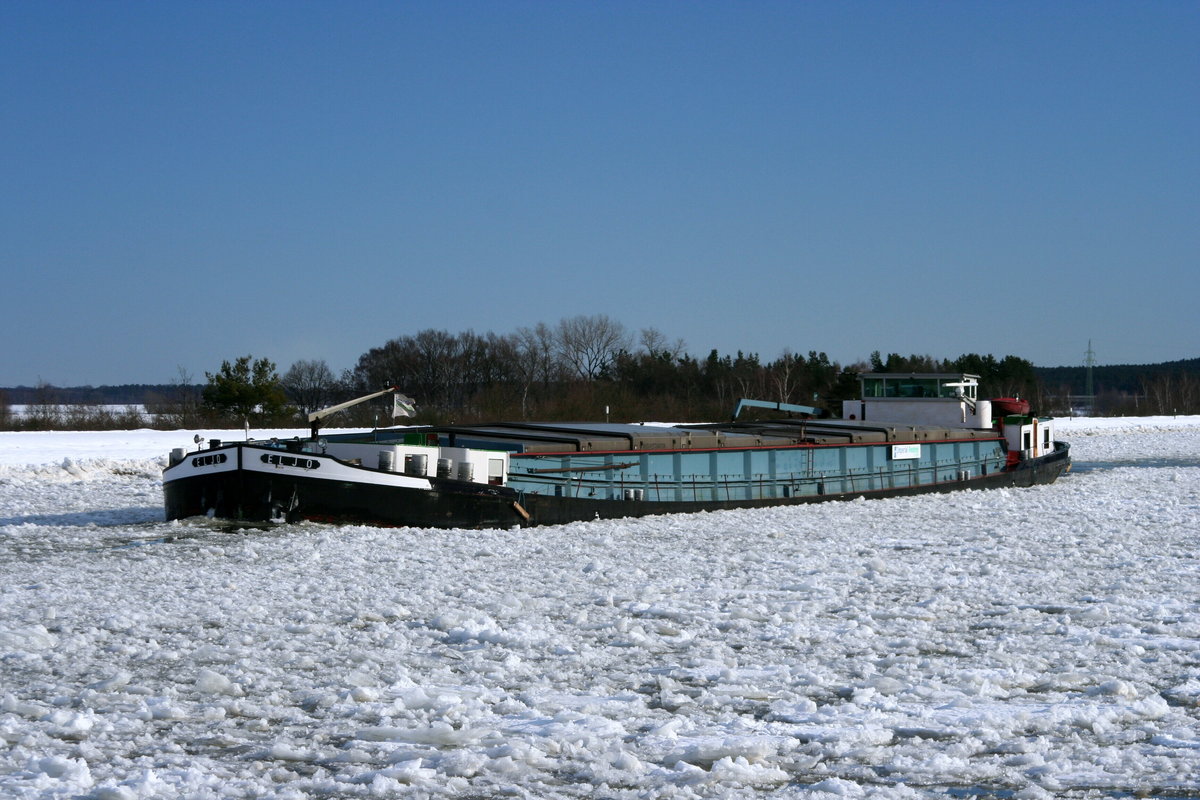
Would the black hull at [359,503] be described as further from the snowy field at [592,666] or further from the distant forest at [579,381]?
the distant forest at [579,381]

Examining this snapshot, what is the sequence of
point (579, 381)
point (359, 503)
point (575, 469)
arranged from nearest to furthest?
point (359, 503)
point (575, 469)
point (579, 381)

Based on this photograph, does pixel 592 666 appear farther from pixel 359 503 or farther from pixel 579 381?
pixel 579 381

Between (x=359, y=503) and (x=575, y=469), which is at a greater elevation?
(x=575, y=469)

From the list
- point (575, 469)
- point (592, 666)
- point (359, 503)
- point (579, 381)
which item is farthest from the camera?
point (579, 381)

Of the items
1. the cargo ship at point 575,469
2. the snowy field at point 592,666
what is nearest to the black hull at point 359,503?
the cargo ship at point 575,469

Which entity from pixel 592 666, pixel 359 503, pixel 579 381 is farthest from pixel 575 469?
pixel 579 381

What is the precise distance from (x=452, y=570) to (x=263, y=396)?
47.4 m

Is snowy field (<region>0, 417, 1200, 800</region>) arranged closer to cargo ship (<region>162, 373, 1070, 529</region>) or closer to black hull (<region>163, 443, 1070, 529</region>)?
black hull (<region>163, 443, 1070, 529</region>)

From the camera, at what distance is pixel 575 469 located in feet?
67.6

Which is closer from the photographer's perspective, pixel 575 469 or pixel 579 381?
pixel 575 469

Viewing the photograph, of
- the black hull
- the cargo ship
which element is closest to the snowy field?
the black hull

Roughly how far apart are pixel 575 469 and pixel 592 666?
38.5ft

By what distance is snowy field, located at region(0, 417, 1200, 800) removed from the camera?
248 inches

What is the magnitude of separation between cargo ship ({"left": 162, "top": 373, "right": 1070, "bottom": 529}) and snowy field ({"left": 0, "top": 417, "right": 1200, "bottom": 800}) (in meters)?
1.00
